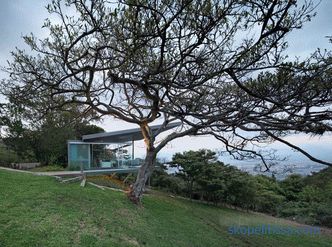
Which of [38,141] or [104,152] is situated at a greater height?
[38,141]

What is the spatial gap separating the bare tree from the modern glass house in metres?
11.1

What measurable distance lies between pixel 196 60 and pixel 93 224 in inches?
129

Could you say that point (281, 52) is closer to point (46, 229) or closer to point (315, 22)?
point (315, 22)

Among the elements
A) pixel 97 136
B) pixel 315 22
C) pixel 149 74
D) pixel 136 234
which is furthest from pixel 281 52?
pixel 97 136

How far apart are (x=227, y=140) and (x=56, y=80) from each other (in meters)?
3.98

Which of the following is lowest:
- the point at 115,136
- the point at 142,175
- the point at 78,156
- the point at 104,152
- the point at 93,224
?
the point at 93,224

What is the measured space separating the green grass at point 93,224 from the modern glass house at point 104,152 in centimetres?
882

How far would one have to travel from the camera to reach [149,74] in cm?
476

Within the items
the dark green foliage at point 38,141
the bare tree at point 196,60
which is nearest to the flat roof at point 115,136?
the dark green foliage at point 38,141

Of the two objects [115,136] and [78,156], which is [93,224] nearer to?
[78,156]

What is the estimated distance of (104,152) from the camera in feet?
62.2

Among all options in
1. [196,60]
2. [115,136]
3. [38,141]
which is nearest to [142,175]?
[196,60]

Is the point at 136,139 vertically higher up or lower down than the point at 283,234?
higher up

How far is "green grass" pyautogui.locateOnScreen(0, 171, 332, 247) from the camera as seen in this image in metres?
4.72
